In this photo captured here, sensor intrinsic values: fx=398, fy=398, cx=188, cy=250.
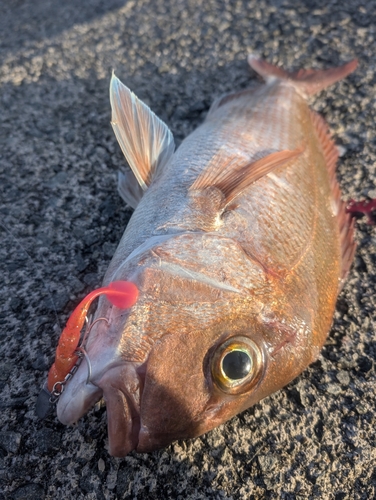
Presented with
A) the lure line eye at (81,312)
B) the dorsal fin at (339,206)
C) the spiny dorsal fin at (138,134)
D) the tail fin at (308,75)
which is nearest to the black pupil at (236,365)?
the lure line eye at (81,312)

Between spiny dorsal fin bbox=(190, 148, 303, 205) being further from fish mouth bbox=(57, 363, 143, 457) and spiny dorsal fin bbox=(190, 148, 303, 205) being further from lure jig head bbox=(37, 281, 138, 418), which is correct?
fish mouth bbox=(57, 363, 143, 457)

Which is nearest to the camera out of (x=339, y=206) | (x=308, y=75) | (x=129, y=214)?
(x=339, y=206)

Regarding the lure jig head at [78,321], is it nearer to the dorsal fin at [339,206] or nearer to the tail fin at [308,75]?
the dorsal fin at [339,206]

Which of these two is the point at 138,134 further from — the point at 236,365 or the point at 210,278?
the point at 236,365

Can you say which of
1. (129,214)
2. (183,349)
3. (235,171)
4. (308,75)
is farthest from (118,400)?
(308,75)

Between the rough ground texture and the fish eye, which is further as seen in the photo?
the rough ground texture

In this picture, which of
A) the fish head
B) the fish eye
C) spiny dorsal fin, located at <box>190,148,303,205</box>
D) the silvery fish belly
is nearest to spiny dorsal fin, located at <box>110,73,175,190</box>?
the silvery fish belly
